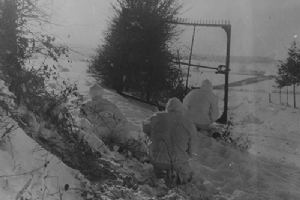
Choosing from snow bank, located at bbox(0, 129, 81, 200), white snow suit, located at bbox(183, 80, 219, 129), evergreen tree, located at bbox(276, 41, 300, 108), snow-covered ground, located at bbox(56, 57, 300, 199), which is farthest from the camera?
evergreen tree, located at bbox(276, 41, 300, 108)


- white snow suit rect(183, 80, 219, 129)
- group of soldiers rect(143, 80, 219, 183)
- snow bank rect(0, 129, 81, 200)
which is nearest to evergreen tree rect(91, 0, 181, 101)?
white snow suit rect(183, 80, 219, 129)

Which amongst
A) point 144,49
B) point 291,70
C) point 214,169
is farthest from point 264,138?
point 291,70

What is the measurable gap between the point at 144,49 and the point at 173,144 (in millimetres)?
12091

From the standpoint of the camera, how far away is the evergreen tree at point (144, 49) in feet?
62.7

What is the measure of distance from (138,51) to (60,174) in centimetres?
1485

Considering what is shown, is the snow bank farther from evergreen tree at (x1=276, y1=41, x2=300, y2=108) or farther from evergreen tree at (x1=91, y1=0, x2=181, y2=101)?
evergreen tree at (x1=276, y1=41, x2=300, y2=108)

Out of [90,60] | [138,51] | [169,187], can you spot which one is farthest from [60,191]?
[90,60]

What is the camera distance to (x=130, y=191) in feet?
18.0

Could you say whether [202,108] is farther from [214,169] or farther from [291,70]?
[291,70]

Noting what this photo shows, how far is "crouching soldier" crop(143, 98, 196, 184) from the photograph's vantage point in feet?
24.2

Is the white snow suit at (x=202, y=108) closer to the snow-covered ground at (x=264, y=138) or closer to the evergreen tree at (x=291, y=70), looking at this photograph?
the snow-covered ground at (x=264, y=138)

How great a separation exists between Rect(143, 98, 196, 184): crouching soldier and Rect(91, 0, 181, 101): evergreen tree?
11734 millimetres

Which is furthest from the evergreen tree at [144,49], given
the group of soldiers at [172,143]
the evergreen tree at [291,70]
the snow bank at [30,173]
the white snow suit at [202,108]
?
the evergreen tree at [291,70]

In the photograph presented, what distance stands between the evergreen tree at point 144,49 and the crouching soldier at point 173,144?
11734 millimetres
